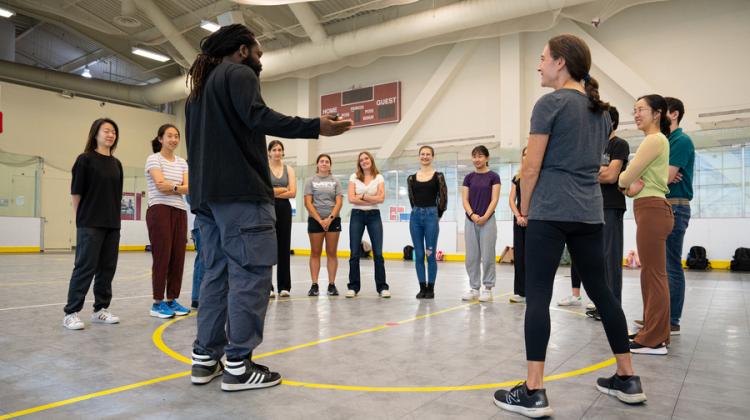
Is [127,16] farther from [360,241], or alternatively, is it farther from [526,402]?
[526,402]

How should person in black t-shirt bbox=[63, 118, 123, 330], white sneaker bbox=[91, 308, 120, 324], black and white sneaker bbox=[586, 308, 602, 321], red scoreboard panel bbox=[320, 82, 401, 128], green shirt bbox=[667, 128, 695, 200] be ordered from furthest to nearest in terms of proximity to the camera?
red scoreboard panel bbox=[320, 82, 401, 128]
black and white sneaker bbox=[586, 308, 602, 321]
white sneaker bbox=[91, 308, 120, 324]
person in black t-shirt bbox=[63, 118, 123, 330]
green shirt bbox=[667, 128, 695, 200]

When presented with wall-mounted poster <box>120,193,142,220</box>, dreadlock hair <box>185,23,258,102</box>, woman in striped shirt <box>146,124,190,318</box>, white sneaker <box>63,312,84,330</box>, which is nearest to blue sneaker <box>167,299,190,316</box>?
woman in striped shirt <box>146,124,190,318</box>

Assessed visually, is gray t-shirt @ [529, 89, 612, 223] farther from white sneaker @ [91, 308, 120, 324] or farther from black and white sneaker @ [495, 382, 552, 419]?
white sneaker @ [91, 308, 120, 324]

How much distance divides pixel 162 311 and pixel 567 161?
11.5ft

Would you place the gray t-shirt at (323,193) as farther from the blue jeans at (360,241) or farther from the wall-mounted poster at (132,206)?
the wall-mounted poster at (132,206)

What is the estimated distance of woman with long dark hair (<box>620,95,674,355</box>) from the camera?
299 centimetres

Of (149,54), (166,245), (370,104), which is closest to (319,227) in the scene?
(166,245)

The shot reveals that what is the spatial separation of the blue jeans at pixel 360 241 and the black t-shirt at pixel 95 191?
8.19ft

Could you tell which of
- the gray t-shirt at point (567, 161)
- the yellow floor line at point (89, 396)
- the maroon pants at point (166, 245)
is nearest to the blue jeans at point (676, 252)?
the gray t-shirt at point (567, 161)

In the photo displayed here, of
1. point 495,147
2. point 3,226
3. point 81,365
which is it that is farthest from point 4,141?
point 81,365

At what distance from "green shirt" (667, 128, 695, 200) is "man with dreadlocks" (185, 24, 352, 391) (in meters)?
2.37

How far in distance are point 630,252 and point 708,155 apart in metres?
2.58

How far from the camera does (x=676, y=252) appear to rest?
3416 mm

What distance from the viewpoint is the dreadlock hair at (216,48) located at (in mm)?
2523
